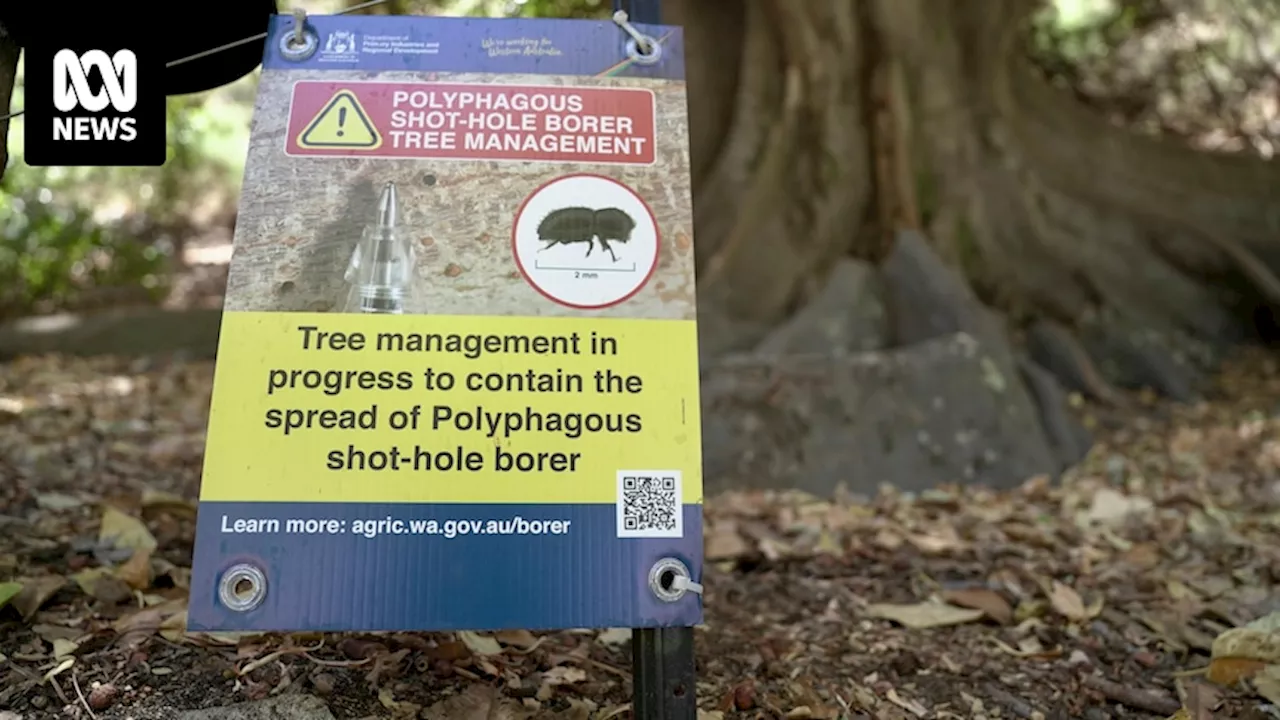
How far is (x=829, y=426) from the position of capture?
4262 millimetres

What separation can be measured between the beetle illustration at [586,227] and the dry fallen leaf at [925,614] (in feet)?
4.69

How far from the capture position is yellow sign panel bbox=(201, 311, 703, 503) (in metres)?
1.72

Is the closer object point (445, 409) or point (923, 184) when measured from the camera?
point (445, 409)

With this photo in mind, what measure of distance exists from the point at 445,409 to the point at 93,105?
0.95 metres

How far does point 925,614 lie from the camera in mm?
2771

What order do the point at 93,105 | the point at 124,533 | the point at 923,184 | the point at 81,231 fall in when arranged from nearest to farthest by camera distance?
the point at 93,105 < the point at 124,533 < the point at 923,184 < the point at 81,231

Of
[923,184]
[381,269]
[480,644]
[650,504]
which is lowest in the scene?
[480,644]

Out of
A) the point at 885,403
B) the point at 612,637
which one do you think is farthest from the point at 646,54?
the point at 885,403

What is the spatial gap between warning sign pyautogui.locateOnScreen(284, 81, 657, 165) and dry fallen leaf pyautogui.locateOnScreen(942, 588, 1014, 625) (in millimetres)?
1635

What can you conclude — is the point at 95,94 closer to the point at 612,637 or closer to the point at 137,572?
the point at 137,572

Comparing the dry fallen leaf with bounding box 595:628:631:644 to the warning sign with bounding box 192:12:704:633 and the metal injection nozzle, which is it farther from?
the metal injection nozzle

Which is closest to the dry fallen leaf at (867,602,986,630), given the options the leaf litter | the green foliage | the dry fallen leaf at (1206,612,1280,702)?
the leaf litter

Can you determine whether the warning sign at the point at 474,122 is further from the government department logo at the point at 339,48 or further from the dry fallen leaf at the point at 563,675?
the dry fallen leaf at the point at 563,675

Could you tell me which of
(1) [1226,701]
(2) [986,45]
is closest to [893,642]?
(1) [1226,701]
